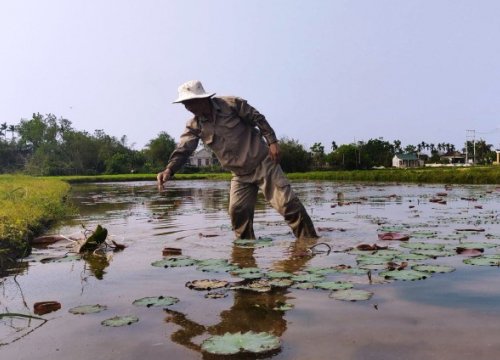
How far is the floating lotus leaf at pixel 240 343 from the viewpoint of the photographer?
6.56ft

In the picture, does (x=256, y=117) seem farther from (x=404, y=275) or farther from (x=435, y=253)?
(x=404, y=275)

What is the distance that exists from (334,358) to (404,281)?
1.38 meters

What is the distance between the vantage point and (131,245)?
17.8 ft

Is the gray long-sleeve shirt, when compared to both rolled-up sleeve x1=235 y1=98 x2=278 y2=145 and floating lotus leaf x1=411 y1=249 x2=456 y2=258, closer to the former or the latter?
rolled-up sleeve x1=235 y1=98 x2=278 y2=145

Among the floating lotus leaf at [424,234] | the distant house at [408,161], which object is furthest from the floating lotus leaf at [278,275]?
the distant house at [408,161]

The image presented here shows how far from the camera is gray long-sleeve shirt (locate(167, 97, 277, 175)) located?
16.4ft

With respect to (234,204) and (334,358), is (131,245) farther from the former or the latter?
(334,358)

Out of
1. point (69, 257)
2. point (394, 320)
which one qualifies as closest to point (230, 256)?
point (69, 257)

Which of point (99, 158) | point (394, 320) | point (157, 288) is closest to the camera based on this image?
point (394, 320)

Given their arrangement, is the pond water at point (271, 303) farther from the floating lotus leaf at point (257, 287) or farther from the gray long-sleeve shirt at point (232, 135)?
the gray long-sleeve shirt at point (232, 135)

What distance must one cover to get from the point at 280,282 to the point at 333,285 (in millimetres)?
342

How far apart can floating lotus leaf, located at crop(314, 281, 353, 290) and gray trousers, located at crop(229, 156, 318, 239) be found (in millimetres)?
1934

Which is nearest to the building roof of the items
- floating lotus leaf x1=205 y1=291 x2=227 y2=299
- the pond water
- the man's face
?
the pond water

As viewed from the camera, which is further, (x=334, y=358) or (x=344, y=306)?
(x=344, y=306)
